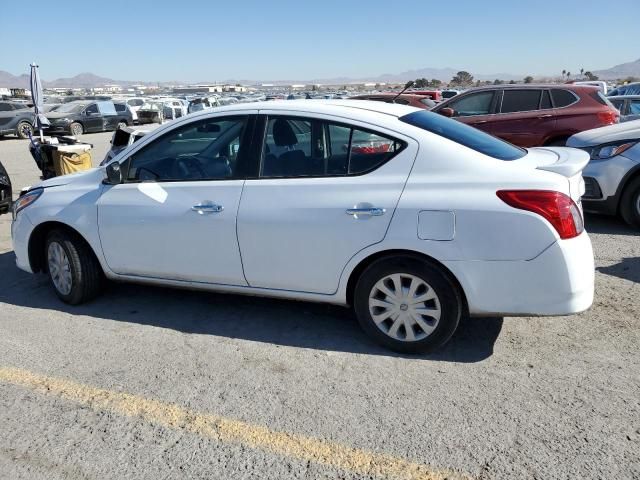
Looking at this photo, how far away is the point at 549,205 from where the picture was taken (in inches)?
123

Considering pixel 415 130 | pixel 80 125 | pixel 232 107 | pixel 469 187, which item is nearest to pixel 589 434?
pixel 469 187

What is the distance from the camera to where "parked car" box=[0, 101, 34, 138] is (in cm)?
2275

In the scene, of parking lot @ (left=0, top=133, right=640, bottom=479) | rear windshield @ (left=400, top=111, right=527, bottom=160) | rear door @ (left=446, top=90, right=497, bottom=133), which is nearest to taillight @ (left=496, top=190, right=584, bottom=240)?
rear windshield @ (left=400, top=111, right=527, bottom=160)

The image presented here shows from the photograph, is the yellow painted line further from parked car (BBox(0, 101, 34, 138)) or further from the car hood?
parked car (BBox(0, 101, 34, 138))

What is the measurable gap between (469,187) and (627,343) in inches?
61.3

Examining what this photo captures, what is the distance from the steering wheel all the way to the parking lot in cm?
110

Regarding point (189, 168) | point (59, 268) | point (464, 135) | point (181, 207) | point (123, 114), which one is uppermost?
point (464, 135)

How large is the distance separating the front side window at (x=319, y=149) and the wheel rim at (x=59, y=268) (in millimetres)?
1933

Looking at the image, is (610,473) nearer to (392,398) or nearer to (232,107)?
(392,398)

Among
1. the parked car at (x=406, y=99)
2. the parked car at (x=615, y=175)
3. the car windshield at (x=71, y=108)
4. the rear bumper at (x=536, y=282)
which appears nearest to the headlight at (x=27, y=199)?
the rear bumper at (x=536, y=282)

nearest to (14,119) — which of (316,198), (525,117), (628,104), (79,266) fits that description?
(525,117)

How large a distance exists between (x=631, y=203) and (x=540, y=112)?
3.44 metres

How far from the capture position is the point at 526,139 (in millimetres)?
9250

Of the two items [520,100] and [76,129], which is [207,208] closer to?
[520,100]
